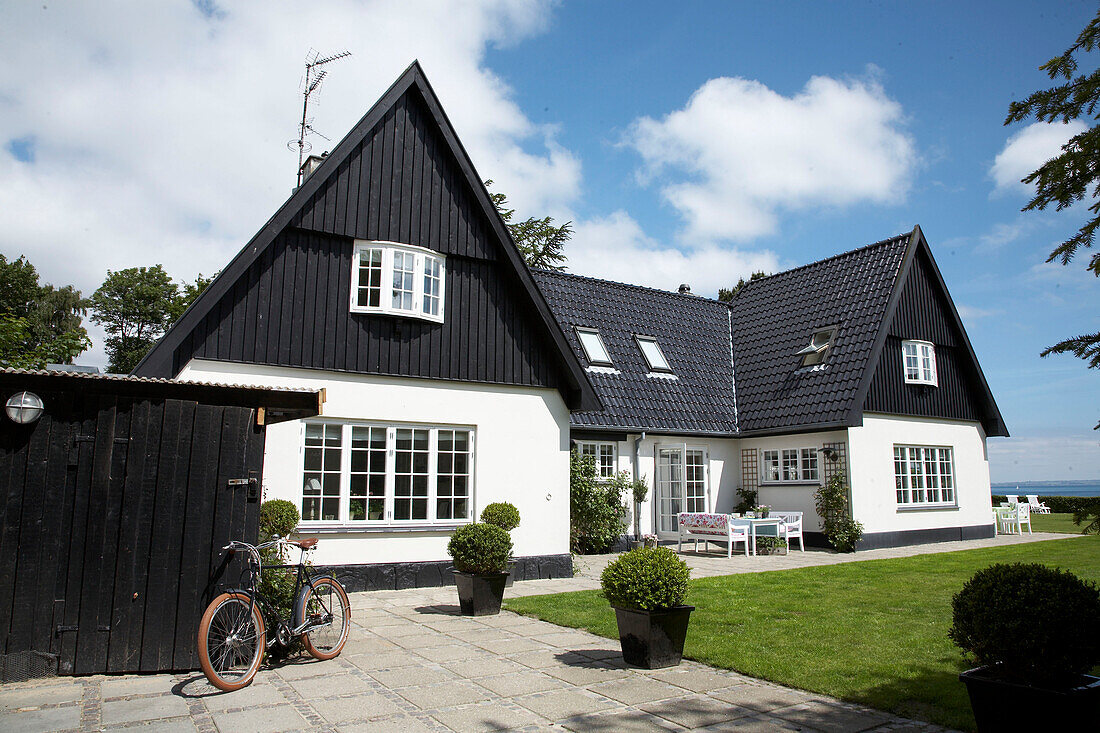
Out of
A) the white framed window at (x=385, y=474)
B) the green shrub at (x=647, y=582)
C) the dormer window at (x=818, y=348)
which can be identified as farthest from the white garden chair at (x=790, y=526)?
the green shrub at (x=647, y=582)

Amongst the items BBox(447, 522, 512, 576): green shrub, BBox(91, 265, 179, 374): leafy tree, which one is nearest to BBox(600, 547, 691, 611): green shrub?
BBox(447, 522, 512, 576): green shrub

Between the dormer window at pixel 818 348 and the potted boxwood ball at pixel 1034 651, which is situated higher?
the dormer window at pixel 818 348

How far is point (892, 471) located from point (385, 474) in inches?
495

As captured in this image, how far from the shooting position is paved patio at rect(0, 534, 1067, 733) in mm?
5176

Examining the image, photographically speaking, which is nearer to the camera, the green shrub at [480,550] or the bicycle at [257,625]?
the bicycle at [257,625]

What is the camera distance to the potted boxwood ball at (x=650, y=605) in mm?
6660

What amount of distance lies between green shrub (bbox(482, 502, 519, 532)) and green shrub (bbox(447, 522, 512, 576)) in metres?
→ 1.72

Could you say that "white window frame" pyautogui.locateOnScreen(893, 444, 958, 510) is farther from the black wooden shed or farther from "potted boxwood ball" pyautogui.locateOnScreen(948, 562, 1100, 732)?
the black wooden shed

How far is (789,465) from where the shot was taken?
18.5m

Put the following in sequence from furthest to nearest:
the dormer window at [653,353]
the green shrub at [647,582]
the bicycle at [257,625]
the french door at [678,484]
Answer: the dormer window at [653,353] < the french door at [678,484] < the green shrub at [647,582] < the bicycle at [257,625]

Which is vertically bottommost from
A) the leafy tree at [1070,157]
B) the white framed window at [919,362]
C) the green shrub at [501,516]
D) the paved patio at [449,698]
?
the paved patio at [449,698]

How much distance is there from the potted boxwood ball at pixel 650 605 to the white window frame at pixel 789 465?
12140mm

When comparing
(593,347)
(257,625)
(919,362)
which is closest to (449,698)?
(257,625)

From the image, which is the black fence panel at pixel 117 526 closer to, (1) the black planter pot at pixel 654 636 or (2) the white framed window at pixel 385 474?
(1) the black planter pot at pixel 654 636
